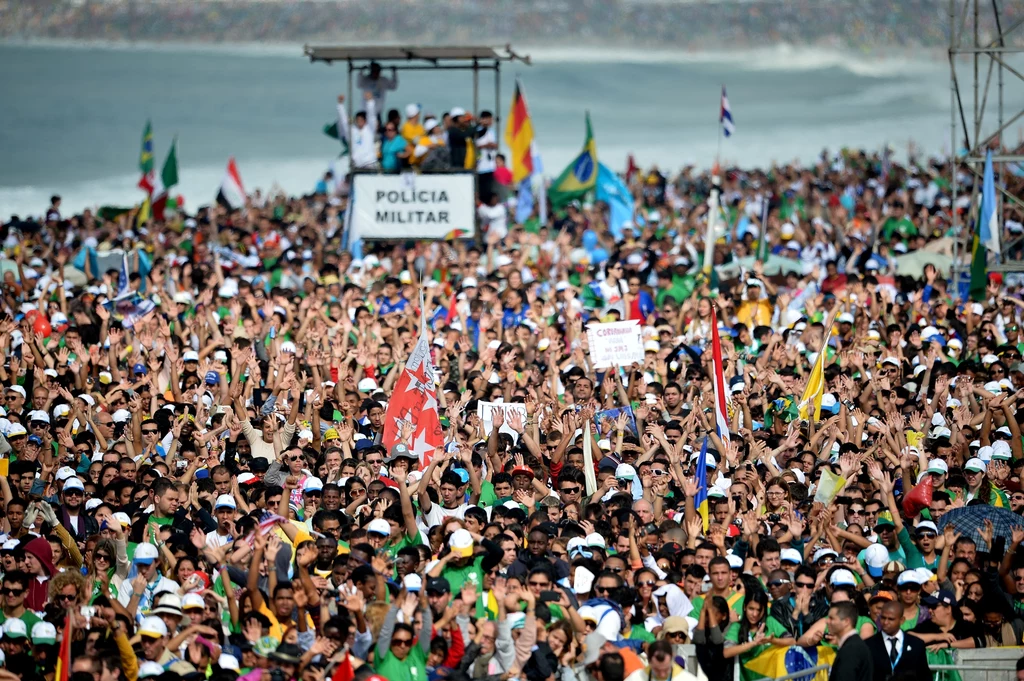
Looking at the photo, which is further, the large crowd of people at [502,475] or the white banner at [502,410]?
the white banner at [502,410]

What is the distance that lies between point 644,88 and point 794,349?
3131 centimetres

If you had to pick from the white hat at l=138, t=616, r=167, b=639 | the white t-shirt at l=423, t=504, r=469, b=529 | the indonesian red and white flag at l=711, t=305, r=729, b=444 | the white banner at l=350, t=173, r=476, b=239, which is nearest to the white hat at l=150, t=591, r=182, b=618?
the white hat at l=138, t=616, r=167, b=639

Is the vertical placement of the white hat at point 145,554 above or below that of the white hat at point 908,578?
below

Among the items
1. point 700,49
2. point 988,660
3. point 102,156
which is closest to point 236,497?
point 988,660

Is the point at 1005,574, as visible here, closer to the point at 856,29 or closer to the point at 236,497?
the point at 236,497

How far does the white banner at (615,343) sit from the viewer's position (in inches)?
512

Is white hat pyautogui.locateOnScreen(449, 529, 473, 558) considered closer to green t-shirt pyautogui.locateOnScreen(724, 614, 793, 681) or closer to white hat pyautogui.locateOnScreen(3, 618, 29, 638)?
green t-shirt pyautogui.locateOnScreen(724, 614, 793, 681)

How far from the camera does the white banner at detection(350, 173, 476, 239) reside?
1956cm

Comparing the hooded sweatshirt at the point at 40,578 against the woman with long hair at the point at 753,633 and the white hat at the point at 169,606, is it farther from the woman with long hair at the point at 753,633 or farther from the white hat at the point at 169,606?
the woman with long hair at the point at 753,633

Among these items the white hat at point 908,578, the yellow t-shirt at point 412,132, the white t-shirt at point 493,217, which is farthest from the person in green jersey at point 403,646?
the white t-shirt at point 493,217

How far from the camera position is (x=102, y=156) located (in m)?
37.0

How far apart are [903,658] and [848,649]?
17.2 inches

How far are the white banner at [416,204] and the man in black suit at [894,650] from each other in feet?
38.9

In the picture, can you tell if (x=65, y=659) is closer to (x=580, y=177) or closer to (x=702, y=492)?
(x=702, y=492)
